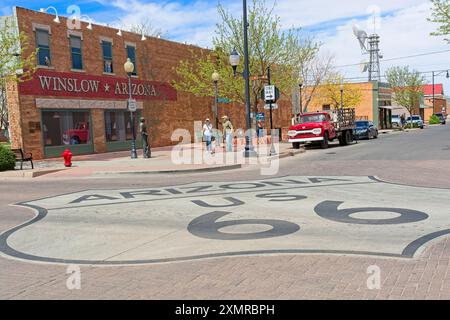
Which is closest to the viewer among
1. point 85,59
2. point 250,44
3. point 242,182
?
point 242,182

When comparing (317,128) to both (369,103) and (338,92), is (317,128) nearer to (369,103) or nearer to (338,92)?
(338,92)

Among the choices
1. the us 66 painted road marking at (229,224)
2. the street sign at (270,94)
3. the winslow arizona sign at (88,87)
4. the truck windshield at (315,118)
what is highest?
the winslow arizona sign at (88,87)

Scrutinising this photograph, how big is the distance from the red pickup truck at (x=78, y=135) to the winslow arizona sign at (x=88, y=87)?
170cm

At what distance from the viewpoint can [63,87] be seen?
2348 centimetres

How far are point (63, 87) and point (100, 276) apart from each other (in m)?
20.6

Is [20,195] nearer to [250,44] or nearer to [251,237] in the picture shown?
[251,237]

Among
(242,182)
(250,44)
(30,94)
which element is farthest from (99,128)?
(242,182)

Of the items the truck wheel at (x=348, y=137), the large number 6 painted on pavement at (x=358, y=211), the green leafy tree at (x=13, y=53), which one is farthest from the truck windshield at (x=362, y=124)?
the large number 6 painted on pavement at (x=358, y=211)

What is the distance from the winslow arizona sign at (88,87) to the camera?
22.1 m

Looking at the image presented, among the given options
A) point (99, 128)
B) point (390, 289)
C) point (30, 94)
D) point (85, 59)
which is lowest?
point (390, 289)

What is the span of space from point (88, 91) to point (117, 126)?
3.35 meters

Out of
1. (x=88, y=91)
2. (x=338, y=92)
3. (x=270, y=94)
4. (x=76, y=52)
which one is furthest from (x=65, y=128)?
(x=338, y=92)

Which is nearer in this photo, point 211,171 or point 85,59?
point 211,171

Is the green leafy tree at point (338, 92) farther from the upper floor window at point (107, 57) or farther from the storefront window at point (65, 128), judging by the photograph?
the storefront window at point (65, 128)
